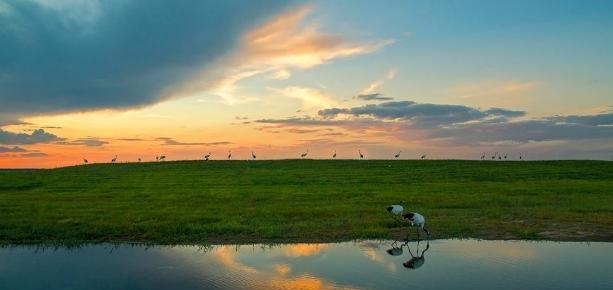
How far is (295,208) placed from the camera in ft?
104

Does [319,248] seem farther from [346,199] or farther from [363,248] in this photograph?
[346,199]

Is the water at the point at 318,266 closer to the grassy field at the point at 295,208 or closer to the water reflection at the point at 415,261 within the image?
the water reflection at the point at 415,261

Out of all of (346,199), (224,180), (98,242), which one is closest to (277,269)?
(98,242)

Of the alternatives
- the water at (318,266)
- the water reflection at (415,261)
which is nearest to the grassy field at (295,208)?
the water at (318,266)

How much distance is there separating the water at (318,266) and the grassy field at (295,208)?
1.90 metres

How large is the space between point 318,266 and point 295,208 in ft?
44.8

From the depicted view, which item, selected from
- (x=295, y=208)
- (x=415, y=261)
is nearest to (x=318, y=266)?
(x=415, y=261)

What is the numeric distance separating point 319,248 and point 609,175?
165ft

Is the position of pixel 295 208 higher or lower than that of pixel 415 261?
higher

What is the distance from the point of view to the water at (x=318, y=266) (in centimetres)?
1609

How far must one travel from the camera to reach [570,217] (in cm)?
2712

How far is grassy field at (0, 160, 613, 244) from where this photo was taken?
23.7m

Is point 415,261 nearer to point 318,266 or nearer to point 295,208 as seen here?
point 318,266

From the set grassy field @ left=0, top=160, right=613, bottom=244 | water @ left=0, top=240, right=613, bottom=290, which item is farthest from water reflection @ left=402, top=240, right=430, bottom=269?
grassy field @ left=0, top=160, right=613, bottom=244
